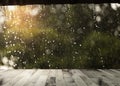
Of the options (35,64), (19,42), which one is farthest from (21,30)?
(35,64)

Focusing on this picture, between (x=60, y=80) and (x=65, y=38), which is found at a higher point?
(x=65, y=38)

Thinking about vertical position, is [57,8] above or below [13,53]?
above

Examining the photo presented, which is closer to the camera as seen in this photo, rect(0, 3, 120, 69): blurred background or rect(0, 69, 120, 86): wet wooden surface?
rect(0, 69, 120, 86): wet wooden surface

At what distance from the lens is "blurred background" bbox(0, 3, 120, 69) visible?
555 inches

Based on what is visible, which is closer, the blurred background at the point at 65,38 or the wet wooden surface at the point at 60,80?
the wet wooden surface at the point at 60,80

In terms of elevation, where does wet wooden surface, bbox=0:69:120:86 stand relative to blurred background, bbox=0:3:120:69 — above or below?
below

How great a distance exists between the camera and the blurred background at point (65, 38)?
1410 cm

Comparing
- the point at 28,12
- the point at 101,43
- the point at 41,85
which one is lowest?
the point at 41,85

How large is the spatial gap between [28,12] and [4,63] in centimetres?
253

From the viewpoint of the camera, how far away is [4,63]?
1506cm

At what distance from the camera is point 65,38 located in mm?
14227

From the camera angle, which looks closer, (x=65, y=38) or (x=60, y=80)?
(x=60, y=80)

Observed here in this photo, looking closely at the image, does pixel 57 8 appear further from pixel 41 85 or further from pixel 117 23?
pixel 41 85

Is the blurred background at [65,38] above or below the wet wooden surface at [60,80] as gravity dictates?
above
